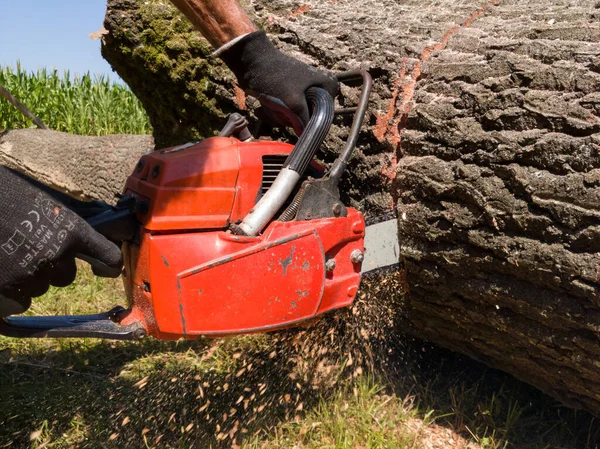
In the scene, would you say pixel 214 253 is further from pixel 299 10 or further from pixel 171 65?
pixel 171 65

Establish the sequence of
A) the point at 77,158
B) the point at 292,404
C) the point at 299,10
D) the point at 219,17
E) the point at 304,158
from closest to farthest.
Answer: the point at 304,158 → the point at 219,17 → the point at 292,404 → the point at 299,10 → the point at 77,158

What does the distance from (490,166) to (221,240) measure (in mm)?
782

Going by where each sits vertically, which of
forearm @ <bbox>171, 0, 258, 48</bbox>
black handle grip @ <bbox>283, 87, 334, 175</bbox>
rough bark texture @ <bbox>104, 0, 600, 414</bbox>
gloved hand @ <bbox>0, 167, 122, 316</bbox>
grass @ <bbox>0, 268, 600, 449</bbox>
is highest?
forearm @ <bbox>171, 0, 258, 48</bbox>

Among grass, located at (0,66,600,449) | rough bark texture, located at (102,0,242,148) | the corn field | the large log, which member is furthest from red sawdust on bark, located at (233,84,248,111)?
the corn field

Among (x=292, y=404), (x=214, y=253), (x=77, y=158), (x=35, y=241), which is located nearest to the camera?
(x=35, y=241)

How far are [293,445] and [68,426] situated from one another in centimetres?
90

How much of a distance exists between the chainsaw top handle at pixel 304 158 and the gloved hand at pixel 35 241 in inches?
15.7

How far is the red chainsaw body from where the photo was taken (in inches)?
61.4

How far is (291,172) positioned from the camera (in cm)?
167

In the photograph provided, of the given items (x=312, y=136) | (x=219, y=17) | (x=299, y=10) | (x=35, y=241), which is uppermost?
(x=219, y=17)

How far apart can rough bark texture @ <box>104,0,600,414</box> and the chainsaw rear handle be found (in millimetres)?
291

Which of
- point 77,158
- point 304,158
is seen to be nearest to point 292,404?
point 304,158

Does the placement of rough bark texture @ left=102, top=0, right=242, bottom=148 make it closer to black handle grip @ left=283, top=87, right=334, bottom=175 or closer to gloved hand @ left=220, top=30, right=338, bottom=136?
gloved hand @ left=220, top=30, right=338, bottom=136

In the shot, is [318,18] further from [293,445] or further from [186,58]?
[293,445]
